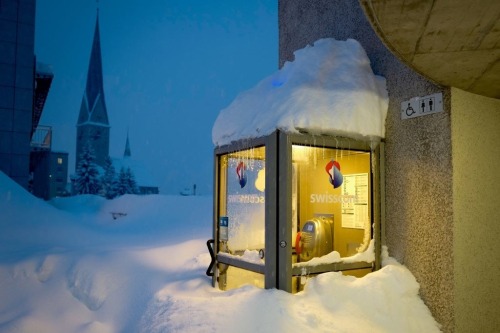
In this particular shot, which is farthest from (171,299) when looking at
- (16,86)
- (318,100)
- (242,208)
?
(16,86)

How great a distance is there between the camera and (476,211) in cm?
458

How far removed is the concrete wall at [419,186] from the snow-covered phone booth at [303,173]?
165mm

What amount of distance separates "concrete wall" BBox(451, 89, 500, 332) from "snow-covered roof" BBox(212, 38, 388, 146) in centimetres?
95

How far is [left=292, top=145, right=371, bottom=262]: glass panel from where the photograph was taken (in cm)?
527

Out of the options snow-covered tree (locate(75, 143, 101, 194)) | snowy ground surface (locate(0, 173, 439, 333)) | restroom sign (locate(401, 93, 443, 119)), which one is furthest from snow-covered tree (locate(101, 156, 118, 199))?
restroom sign (locate(401, 93, 443, 119))

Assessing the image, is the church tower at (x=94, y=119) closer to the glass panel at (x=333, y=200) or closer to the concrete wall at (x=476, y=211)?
the glass panel at (x=333, y=200)

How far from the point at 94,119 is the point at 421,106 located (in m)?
74.9

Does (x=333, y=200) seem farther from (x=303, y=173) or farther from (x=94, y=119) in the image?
(x=94, y=119)

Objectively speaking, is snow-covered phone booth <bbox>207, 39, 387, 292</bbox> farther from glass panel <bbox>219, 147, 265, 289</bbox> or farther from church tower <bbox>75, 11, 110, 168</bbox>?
church tower <bbox>75, 11, 110, 168</bbox>

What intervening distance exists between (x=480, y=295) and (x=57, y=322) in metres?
5.43

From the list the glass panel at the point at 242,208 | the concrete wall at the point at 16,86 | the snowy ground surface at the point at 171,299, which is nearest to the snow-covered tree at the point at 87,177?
the concrete wall at the point at 16,86

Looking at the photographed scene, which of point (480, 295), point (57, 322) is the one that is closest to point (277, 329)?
point (480, 295)

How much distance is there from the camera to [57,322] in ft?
20.6

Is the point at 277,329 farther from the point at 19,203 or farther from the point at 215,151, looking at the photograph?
the point at 19,203
